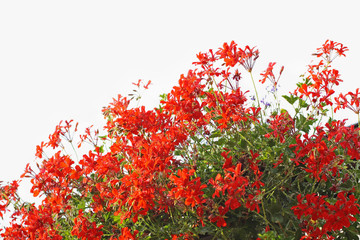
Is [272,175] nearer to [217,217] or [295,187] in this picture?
[295,187]

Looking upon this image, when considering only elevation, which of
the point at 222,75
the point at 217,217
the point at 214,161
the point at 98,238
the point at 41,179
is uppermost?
the point at 222,75

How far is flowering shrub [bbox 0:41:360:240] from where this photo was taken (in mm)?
1810

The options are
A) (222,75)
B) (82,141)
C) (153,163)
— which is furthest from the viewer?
(82,141)

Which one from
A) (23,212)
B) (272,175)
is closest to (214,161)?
(272,175)

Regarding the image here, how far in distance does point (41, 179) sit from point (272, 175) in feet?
3.92

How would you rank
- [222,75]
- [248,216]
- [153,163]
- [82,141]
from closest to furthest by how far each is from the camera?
[153,163]
[248,216]
[222,75]
[82,141]

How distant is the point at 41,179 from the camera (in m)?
2.30

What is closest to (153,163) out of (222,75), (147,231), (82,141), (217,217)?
(217,217)

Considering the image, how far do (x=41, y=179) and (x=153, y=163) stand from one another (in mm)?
796

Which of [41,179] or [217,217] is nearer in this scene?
[217,217]

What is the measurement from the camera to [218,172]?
217 cm

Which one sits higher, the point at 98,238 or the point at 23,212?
the point at 23,212

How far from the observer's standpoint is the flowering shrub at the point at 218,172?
5.94 ft

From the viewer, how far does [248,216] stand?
212 centimetres
